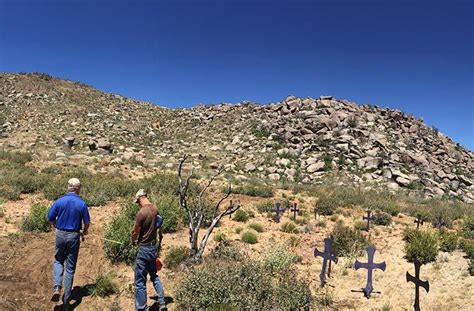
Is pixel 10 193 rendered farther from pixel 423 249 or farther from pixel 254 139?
pixel 254 139

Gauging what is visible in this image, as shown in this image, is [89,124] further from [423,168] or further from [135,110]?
[423,168]

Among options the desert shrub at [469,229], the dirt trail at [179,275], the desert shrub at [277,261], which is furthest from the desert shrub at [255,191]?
the desert shrub at [277,261]

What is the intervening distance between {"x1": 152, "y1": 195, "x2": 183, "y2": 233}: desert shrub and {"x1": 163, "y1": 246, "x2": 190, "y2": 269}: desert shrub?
2.38 m

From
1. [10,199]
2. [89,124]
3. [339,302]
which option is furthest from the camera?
[89,124]

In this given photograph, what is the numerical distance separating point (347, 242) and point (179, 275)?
19.1 ft

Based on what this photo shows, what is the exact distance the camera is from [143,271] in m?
6.65

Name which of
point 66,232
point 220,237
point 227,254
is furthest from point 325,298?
point 66,232

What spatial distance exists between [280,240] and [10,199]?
10.6 meters

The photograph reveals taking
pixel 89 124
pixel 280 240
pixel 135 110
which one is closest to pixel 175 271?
pixel 280 240

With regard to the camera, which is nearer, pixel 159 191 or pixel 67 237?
pixel 67 237

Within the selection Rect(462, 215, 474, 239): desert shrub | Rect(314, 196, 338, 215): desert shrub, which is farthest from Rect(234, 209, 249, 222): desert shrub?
Rect(462, 215, 474, 239): desert shrub

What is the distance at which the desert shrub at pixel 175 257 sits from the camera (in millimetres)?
9469

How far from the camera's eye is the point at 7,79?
167ft

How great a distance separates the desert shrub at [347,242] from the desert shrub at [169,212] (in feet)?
16.8
